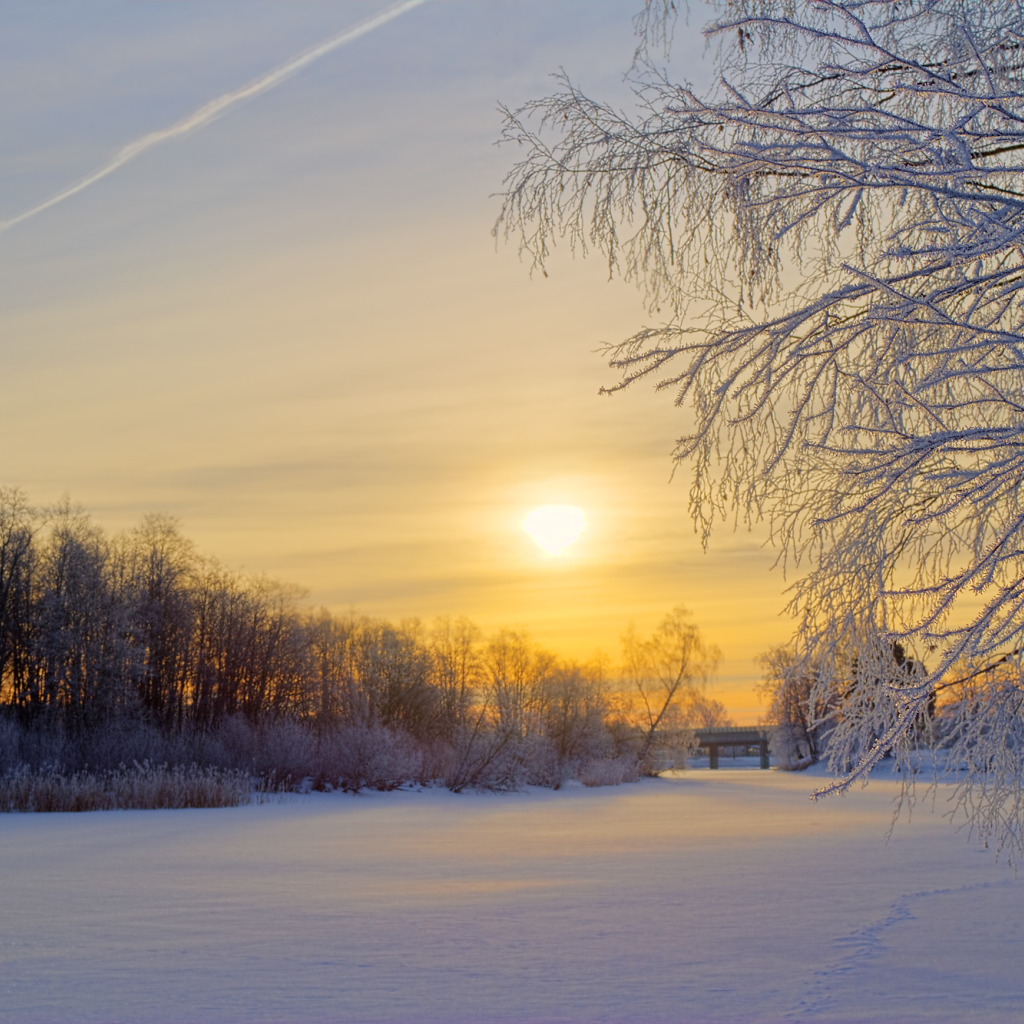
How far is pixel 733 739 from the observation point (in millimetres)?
73312

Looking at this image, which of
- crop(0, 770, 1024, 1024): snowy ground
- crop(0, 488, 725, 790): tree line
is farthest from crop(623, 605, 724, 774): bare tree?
crop(0, 770, 1024, 1024): snowy ground

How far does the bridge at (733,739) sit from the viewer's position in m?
65.8

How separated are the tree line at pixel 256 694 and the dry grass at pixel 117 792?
3.18 m

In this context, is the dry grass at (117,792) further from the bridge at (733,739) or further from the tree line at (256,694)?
the bridge at (733,739)

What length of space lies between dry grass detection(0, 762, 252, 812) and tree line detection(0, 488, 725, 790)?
10.4 ft

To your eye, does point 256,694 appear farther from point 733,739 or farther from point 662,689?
point 733,739

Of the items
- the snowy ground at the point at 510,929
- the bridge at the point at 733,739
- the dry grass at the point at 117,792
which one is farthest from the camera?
the bridge at the point at 733,739

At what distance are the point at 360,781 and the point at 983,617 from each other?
25.5 m

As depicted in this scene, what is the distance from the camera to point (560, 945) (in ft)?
20.9

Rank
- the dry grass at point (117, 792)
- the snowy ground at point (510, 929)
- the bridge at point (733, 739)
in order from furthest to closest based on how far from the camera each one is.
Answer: the bridge at point (733, 739) < the dry grass at point (117, 792) < the snowy ground at point (510, 929)

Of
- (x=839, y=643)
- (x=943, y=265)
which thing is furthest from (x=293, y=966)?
(x=943, y=265)

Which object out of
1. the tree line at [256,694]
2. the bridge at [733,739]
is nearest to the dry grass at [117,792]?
the tree line at [256,694]

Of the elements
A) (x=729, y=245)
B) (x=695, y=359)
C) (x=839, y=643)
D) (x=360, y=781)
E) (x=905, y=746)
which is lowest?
(x=360, y=781)

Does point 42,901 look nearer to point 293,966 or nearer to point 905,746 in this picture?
point 293,966
